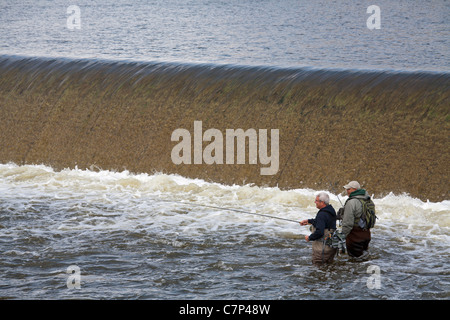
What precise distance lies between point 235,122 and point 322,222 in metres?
6.04

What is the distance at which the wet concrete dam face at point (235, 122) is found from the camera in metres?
12.7

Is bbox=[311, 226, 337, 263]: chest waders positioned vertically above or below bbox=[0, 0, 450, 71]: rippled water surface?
below

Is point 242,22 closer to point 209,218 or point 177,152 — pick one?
point 177,152

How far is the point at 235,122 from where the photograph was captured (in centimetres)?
1464

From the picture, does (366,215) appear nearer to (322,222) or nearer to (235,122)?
(322,222)

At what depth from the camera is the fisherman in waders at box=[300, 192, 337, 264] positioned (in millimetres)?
8992

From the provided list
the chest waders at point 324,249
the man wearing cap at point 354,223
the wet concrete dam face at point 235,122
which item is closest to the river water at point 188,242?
the chest waders at point 324,249

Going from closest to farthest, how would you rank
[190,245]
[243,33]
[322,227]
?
[322,227], [190,245], [243,33]

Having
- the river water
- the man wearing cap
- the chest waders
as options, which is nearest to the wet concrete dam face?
the river water

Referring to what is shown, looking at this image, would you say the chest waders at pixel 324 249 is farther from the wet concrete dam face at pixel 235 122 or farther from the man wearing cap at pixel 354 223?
the wet concrete dam face at pixel 235 122

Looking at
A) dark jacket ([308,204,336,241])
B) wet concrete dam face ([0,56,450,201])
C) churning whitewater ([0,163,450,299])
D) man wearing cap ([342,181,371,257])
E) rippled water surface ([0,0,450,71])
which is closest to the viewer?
churning whitewater ([0,163,450,299])

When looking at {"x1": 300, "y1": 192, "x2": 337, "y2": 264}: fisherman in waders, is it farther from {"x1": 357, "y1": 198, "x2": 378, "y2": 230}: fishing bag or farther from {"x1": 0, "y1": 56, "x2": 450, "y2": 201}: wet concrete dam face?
{"x1": 0, "y1": 56, "x2": 450, "y2": 201}: wet concrete dam face

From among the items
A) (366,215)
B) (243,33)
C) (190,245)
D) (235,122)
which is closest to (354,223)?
(366,215)

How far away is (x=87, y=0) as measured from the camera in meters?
48.2
